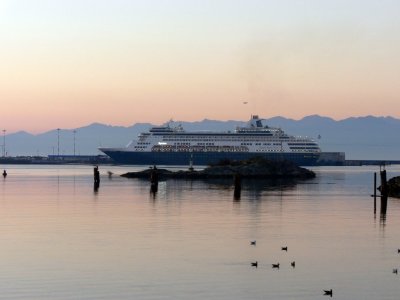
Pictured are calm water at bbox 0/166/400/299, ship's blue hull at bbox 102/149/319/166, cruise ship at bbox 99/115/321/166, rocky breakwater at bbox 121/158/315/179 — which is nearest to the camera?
calm water at bbox 0/166/400/299

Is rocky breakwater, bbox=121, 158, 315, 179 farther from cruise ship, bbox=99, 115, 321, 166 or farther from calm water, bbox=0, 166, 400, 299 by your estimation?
cruise ship, bbox=99, 115, 321, 166

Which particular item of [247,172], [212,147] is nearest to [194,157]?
[212,147]

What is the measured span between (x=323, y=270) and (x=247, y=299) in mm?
5241

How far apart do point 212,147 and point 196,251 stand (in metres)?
158

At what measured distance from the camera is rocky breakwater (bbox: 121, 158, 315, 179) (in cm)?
11256

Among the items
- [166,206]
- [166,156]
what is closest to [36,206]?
[166,206]

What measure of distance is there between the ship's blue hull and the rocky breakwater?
6833 centimetres

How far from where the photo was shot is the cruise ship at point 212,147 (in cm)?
19025

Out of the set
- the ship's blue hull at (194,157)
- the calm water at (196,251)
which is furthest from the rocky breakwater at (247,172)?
the ship's blue hull at (194,157)

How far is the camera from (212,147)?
191 meters

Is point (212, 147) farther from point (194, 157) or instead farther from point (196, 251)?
point (196, 251)

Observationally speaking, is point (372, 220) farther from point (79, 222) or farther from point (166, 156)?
point (166, 156)

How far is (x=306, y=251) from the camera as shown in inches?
1323

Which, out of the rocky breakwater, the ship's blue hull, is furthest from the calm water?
the ship's blue hull
